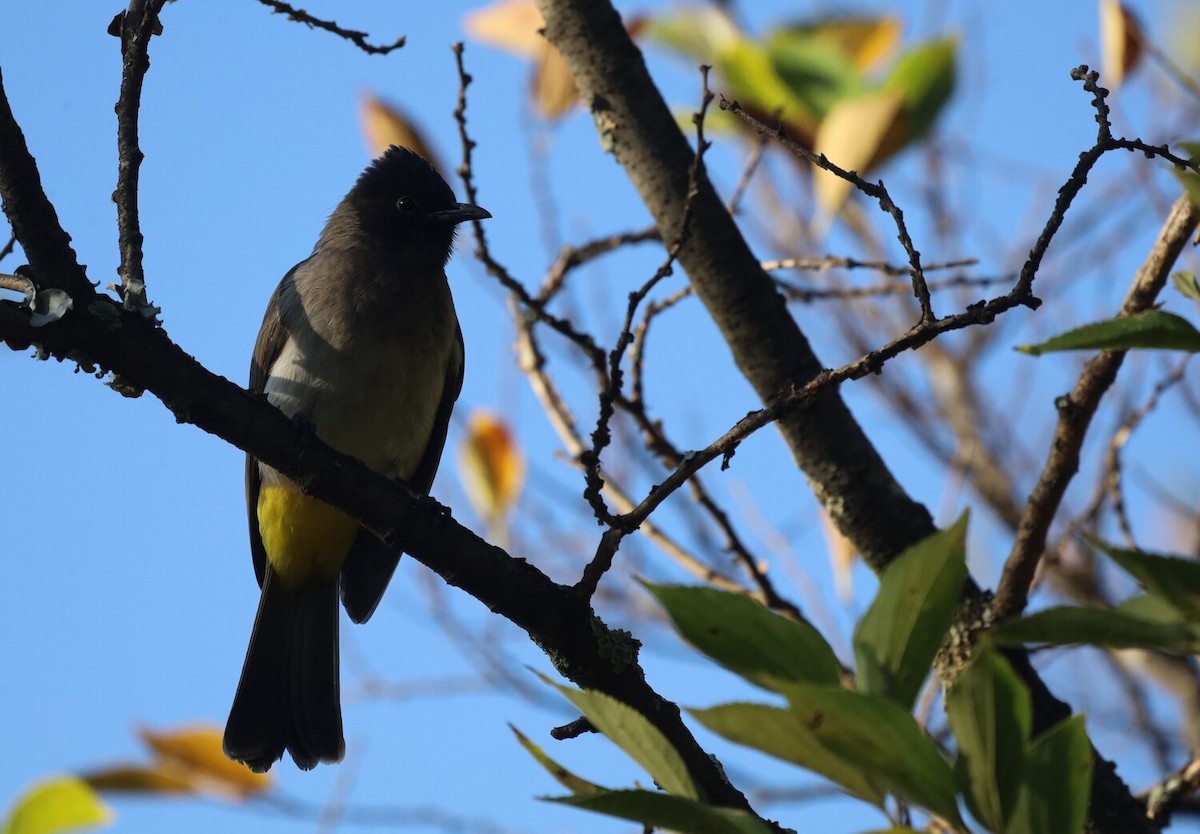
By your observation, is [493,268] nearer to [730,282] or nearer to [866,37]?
[730,282]

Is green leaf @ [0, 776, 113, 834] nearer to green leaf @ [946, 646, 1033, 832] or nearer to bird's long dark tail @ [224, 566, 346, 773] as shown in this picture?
green leaf @ [946, 646, 1033, 832]

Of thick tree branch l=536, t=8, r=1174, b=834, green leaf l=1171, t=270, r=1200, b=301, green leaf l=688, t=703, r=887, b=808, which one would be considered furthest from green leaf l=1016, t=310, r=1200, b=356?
thick tree branch l=536, t=8, r=1174, b=834

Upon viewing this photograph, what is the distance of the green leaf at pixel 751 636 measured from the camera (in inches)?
50.8

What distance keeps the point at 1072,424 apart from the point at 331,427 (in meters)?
2.31

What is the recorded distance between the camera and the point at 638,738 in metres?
1.31

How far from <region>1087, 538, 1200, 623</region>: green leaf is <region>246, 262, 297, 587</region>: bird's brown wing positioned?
339 cm

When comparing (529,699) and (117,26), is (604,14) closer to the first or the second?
(117,26)

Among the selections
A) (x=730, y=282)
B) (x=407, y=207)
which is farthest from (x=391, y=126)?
(x=730, y=282)

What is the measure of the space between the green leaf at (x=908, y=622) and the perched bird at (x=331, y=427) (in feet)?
9.21

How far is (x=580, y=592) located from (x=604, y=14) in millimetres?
1887

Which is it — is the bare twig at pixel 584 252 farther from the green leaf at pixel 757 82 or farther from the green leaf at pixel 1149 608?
the green leaf at pixel 1149 608

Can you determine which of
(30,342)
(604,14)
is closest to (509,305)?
(604,14)

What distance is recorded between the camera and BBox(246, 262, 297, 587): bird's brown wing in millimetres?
4285

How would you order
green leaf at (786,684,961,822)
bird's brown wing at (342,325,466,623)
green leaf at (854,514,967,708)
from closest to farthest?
green leaf at (786,684,961,822) → green leaf at (854,514,967,708) → bird's brown wing at (342,325,466,623)
